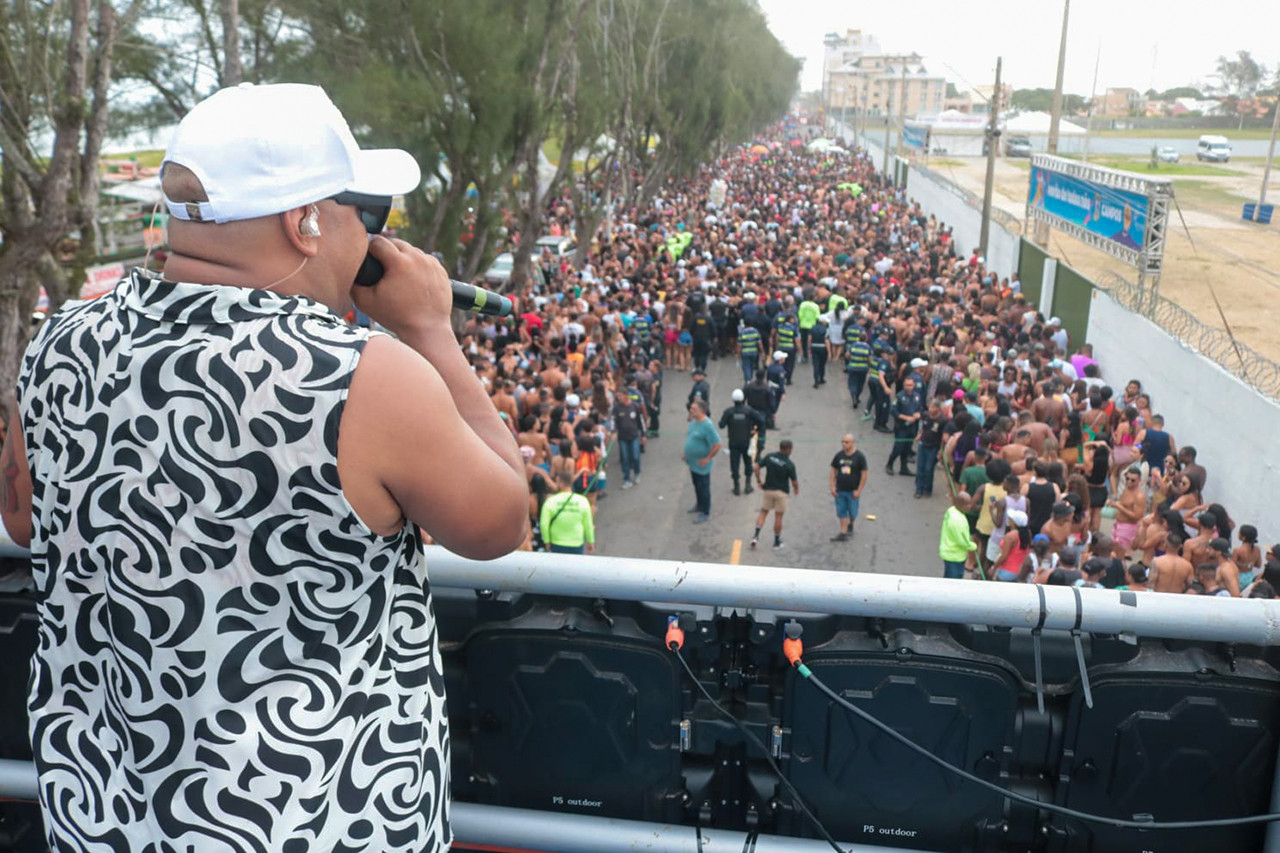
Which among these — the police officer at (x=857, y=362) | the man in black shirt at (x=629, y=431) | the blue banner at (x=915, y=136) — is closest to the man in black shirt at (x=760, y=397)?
the man in black shirt at (x=629, y=431)

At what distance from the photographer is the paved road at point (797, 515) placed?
11.3m

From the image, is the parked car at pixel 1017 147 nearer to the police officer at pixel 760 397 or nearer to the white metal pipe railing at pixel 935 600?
the police officer at pixel 760 397

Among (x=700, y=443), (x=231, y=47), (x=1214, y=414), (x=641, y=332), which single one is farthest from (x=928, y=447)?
(x=231, y=47)

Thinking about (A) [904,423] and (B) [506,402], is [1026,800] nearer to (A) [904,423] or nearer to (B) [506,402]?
(B) [506,402]

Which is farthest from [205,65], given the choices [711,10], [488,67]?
[711,10]

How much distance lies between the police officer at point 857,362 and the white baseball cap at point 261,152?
14.7 meters

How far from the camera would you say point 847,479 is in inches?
441

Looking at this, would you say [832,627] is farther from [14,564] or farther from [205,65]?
[205,65]

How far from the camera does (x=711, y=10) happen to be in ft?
136

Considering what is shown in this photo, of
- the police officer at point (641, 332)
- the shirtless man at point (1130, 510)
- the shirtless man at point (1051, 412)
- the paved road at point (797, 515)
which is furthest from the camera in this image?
the police officer at point (641, 332)

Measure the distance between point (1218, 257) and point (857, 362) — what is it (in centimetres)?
1663

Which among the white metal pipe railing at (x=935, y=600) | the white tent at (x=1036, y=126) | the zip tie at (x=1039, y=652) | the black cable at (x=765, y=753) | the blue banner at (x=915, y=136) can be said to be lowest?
the black cable at (x=765, y=753)

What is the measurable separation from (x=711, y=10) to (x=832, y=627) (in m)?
43.1

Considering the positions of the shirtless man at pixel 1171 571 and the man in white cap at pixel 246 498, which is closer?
Result: the man in white cap at pixel 246 498
